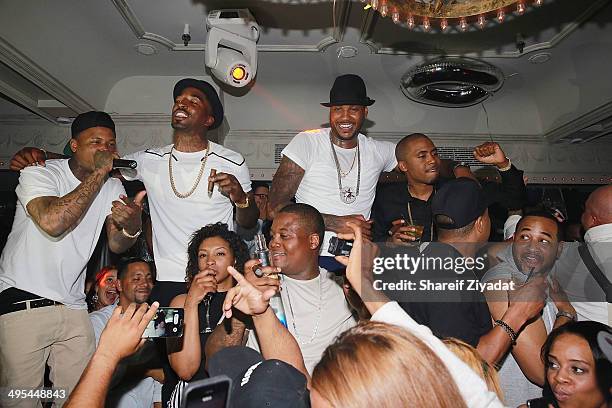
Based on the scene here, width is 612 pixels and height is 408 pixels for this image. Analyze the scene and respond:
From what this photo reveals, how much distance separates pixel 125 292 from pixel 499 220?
2.79 m

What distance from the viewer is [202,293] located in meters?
2.04

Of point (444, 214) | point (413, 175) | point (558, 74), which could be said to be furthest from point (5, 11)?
point (558, 74)

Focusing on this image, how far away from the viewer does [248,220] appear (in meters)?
2.78

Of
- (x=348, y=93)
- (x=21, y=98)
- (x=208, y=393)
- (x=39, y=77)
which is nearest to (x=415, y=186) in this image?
(x=348, y=93)

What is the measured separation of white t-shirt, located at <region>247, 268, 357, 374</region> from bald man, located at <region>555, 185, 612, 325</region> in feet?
3.54

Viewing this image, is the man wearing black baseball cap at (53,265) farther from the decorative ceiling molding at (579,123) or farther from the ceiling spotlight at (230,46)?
the decorative ceiling molding at (579,123)

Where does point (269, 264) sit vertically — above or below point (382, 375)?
above

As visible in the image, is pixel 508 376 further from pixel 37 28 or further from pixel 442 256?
pixel 37 28

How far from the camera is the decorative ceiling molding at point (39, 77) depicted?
4156mm

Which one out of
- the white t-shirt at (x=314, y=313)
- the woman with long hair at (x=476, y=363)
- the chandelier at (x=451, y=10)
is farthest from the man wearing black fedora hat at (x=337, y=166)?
the woman with long hair at (x=476, y=363)

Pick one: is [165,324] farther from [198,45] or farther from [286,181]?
[198,45]

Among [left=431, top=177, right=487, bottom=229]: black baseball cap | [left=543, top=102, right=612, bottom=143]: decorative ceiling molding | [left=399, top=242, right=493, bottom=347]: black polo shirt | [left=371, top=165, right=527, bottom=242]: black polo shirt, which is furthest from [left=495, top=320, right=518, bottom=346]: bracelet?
[left=543, top=102, right=612, bottom=143]: decorative ceiling molding

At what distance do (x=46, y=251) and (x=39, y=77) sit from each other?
303 centimetres

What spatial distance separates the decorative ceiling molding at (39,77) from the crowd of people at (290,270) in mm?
2167
